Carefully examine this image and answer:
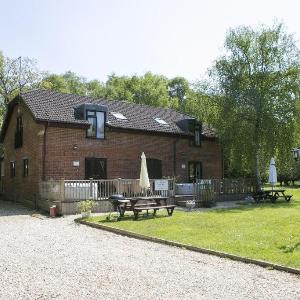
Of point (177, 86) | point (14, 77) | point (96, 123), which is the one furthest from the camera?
point (177, 86)

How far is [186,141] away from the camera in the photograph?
2944cm

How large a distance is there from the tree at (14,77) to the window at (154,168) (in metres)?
20.0

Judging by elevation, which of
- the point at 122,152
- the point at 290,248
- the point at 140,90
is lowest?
the point at 290,248

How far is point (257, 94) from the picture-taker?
27.1 m

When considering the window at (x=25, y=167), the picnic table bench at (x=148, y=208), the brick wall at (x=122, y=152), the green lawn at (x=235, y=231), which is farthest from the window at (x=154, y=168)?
the picnic table bench at (x=148, y=208)

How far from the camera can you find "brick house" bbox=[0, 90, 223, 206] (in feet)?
75.9

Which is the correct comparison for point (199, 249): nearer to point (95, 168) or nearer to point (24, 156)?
point (95, 168)

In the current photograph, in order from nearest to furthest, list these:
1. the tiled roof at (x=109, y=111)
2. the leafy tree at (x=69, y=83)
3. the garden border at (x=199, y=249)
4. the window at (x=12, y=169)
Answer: the garden border at (x=199, y=249) < the tiled roof at (x=109, y=111) < the window at (x=12, y=169) < the leafy tree at (x=69, y=83)

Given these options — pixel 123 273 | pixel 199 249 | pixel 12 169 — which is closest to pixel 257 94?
pixel 12 169

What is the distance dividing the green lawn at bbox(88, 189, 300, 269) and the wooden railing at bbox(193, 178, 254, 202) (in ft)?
14.5

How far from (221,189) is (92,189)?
931 cm

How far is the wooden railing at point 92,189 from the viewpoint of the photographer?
18922 millimetres

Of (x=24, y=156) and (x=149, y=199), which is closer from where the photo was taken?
(x=149, y=199)

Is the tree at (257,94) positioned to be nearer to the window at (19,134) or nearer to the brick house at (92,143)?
the brick house at (92,143)
